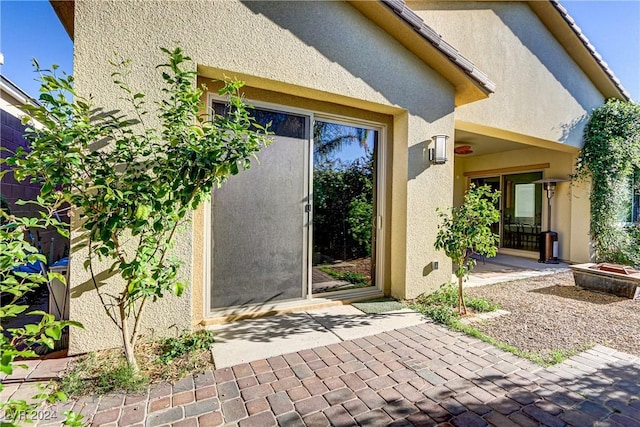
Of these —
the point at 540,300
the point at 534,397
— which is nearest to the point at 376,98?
the point at 534,397

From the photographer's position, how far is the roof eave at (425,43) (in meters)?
4.98

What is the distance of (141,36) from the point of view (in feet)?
12.2

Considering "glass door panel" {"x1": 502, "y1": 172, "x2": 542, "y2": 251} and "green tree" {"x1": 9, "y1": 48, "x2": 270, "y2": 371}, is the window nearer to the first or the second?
"glass door panel" {"x1": 502, "y1": 172, "x2": 542, "y2": 251}

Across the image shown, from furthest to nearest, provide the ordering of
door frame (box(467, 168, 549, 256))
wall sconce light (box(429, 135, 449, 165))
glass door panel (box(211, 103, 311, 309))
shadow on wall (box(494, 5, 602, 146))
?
door frame (box(467, 168, 549, 256)) → shadow on wall (box(494, 5, 602, 146)) → wall sconce light (box(429, 135, 449, 165)) → glass door panel (box(211, 103, 311, 309))

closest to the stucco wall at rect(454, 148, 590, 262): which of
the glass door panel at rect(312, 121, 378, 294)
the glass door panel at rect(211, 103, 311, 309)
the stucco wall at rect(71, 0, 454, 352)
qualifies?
the stucco wall at rect(71, 0, 454, 352)

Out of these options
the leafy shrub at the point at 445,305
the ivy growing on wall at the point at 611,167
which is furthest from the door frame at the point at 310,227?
the ivy growing on wall at the point at 611,167

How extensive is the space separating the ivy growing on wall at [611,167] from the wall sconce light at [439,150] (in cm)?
711

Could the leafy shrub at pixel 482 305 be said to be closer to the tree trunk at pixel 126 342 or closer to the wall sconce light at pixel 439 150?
the wall sconce light at pixel 439 150

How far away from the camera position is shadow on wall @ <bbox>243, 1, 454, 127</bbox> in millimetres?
4531

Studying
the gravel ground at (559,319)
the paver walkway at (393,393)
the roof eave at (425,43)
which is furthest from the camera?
the roof eave at (425,43)

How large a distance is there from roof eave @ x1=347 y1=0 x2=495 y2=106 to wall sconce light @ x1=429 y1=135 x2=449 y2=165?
1170 millimetres

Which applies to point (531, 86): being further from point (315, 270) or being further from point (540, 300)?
point (315, 270)

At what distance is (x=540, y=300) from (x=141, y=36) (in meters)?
7.90

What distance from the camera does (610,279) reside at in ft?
20.7
